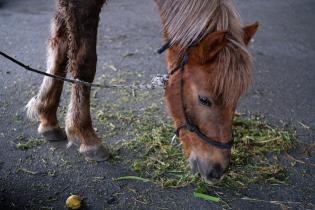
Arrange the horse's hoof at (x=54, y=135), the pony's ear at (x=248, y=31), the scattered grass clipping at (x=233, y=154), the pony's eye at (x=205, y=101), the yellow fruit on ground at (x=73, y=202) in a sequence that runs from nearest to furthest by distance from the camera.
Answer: the pony's eye at (x=205, y=101), the pony's ear at (x=248, y=31), the yellow fruit on ground at (x=73, y=202), the scattered grass clipping at (x=233, y=154), the horse's hoof at (x=54, y=135)

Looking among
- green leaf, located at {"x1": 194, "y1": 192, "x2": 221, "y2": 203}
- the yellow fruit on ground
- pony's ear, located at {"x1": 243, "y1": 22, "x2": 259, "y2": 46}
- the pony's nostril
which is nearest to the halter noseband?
the pony's nostril

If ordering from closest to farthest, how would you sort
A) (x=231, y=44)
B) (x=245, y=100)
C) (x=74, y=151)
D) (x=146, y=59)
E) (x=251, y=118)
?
(x=231, y=44) < (x=74, y=151) < (x=251, y=118) < (x=245, y=100) < (x=146, y=59)

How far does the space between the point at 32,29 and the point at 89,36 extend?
3404 mm

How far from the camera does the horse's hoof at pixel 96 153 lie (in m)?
2.74

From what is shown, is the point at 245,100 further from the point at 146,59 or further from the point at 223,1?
the point at 223,1

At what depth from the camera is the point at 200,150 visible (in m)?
2.13

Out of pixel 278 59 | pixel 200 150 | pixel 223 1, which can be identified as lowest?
pixel 278 59

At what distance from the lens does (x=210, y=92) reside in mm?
1999

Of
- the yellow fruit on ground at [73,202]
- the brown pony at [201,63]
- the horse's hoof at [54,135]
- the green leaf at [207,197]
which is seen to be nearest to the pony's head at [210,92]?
the brown pony at [201,63]

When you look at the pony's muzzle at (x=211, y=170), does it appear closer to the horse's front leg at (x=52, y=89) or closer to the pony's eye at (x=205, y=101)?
the pony's eye at (x=205, y=101)

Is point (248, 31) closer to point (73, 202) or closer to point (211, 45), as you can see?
point (211, 45)

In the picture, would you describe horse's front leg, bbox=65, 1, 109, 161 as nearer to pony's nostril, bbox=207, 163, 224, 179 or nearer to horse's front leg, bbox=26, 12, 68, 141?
horse's front leg, bbox=26, 12, 68, 141

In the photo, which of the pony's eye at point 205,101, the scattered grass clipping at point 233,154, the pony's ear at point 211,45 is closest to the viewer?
the pony's ear at point 211,45

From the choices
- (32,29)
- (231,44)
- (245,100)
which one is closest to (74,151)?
(231,44)
